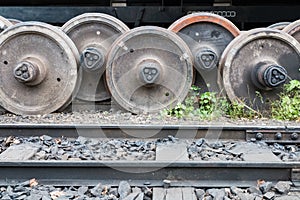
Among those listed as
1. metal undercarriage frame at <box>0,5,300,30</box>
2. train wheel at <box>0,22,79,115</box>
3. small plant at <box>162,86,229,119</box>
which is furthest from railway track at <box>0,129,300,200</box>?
metal undercarriage frame at <box>0,5,300,30</box>

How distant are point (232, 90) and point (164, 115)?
2.90 ft

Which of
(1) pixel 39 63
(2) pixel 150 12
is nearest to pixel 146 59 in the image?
(1) pixel 39 63

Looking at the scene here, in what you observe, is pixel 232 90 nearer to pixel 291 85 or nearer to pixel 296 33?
pixel 291 85

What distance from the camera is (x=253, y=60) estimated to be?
4.18 meters

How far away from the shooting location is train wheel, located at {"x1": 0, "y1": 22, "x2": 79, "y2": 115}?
4172 millimetres

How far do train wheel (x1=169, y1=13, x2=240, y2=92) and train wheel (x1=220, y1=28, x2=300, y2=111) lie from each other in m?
0.35

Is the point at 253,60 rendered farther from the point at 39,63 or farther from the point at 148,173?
the point at 39,63

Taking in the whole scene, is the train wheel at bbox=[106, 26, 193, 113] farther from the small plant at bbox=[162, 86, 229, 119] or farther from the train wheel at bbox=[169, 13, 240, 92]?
the train wheel at bbox=[169, 13, 240, 92]

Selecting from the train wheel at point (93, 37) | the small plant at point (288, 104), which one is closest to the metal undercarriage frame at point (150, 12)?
the train wheel at point (93, 37)

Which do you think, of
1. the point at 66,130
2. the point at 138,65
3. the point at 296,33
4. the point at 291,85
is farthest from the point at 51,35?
the point at 296,33

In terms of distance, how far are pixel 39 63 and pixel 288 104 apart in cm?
293

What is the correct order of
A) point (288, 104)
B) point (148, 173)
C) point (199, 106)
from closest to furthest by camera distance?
1. point (148, 173)
2. point (288, 104)
3. point (199, 106)

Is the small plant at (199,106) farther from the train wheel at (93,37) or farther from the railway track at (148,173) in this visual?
the railway track at (148,173)

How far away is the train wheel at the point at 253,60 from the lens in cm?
414
